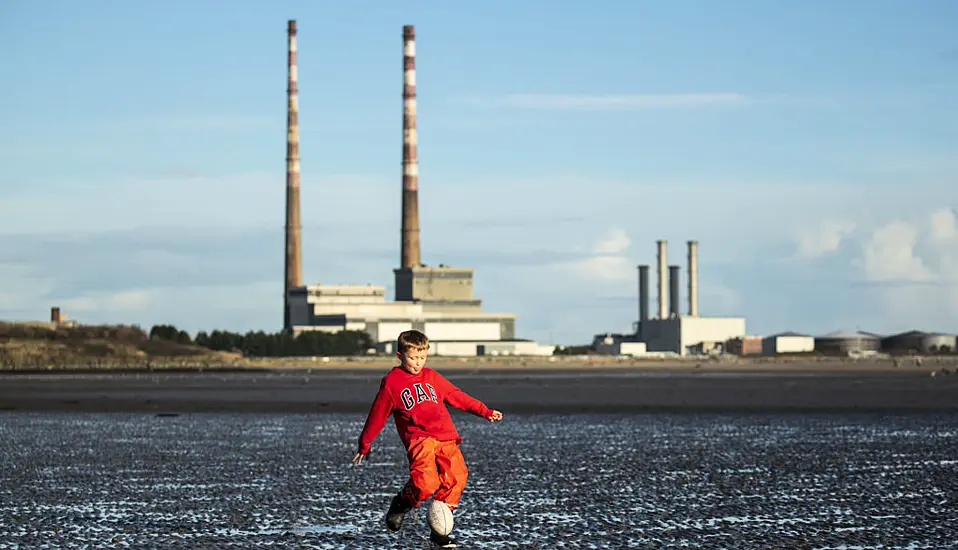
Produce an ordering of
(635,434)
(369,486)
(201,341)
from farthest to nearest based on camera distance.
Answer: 1. (201,341)
2. (635,434)
3. (369,486)

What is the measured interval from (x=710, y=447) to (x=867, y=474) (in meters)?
5.60

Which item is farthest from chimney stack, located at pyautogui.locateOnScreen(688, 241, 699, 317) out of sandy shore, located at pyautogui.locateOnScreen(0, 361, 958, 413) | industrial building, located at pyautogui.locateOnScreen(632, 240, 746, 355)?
sandy shore, located at pyautogui.locateOnScreen(0, 361, 958, 413)

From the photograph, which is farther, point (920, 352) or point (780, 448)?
point (920, 352)

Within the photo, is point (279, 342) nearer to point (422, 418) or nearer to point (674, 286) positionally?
point (674, 286)

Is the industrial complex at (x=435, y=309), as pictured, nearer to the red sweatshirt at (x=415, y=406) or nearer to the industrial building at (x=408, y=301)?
the industrial building at (x=408, y=301)

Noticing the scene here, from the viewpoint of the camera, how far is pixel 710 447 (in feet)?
81.1

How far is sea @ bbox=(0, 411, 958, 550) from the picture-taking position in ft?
44.3

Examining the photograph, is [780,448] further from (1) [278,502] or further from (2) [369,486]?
(1) [278,502]

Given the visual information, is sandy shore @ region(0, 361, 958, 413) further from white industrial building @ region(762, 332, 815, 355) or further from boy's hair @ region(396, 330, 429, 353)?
white industrial building @ region(762, 332, 815, 355)

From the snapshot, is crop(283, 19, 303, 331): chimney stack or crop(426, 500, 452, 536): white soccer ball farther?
crop(283, 19, 303, 331): chimney stack

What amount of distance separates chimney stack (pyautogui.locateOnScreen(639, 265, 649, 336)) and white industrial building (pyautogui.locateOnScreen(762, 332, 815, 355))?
1422 cm

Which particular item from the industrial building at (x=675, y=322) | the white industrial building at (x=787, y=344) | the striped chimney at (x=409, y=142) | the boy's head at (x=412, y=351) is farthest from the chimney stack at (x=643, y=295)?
the boy's head at (x=412, y=351)

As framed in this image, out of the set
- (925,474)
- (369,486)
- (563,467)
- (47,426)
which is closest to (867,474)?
(925,474)

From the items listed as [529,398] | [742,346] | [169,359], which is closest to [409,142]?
[169,359]
